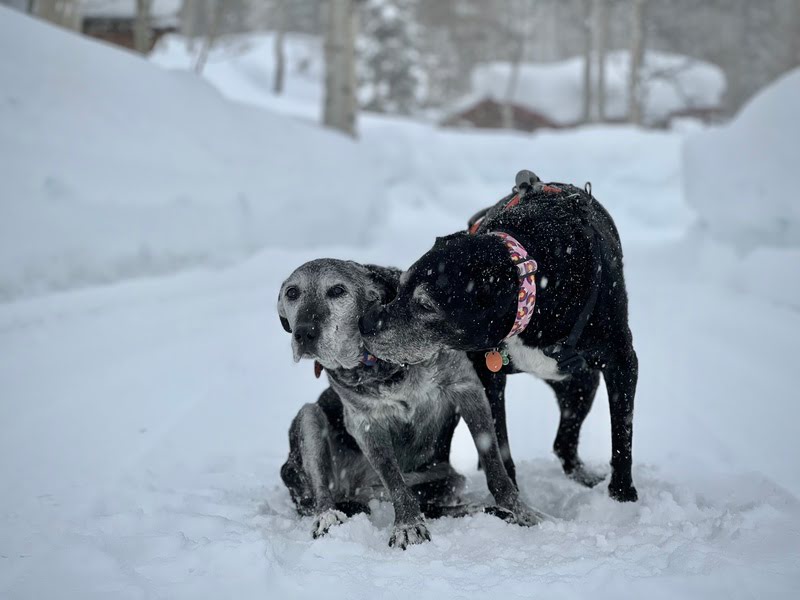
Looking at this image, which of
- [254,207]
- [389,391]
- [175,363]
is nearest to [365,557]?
[389,391]

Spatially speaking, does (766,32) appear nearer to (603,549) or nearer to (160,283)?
(160,283)

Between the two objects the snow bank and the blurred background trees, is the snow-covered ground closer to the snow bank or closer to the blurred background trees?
the snow bank

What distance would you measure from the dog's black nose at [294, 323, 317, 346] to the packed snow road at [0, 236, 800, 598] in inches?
30.9

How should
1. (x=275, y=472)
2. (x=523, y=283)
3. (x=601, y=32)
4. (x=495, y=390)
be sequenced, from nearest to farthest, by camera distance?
(x=523, y=283), (x=495, y=390), (x=275, y=472), (x=601, y=32)

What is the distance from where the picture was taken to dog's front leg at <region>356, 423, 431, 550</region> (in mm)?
2959

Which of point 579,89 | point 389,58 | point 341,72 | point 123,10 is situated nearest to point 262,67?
point 389,58

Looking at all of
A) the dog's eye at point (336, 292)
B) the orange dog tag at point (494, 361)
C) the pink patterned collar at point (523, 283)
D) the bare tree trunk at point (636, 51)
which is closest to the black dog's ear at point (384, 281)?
the dog's eye at point (336, 292)

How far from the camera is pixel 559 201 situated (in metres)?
3.21

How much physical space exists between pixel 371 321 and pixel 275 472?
1.60 m

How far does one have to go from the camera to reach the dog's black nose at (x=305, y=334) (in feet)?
9.77

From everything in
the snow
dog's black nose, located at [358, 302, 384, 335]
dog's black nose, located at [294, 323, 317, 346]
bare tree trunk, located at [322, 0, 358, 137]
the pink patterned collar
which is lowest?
dog's black nose, located at [294, 323, 317, 346]

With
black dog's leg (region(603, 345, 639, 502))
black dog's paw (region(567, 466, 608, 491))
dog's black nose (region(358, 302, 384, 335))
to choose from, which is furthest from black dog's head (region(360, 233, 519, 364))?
black dog's paw (region(567, 466, 608, 491))

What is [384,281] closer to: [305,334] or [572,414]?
[305,334]

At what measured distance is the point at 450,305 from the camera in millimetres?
2787
